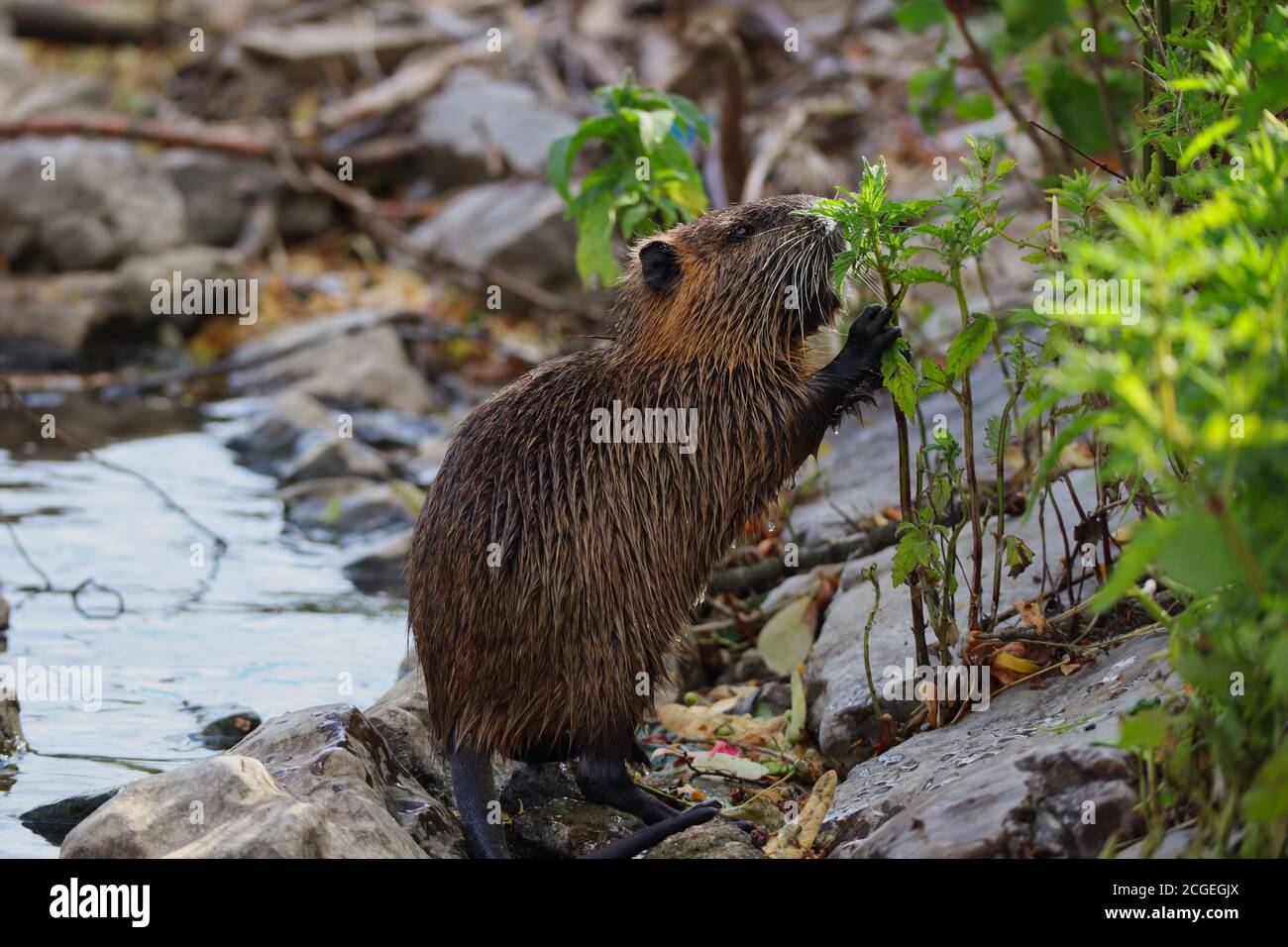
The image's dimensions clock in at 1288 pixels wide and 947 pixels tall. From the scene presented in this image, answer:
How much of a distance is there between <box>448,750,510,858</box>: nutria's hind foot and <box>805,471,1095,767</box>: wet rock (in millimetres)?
950

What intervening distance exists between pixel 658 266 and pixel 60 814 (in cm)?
212

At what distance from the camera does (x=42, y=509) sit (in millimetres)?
6949

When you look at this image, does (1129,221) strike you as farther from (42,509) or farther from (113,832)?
(42,509)

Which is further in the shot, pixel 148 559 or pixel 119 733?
pixel 148 559

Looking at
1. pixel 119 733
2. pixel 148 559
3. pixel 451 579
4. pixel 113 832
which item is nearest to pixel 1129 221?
pixel 451 579

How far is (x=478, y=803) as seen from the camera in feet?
11.9

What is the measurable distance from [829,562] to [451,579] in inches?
72.3

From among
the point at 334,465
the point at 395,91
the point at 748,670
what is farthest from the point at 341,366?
the point at 748,670


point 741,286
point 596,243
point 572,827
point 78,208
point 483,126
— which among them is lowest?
point 572,827

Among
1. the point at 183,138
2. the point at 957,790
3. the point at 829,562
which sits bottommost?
Result: the point at 957,790

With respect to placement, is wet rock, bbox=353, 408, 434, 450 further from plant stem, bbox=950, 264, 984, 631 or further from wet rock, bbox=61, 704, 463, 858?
plant stem, bbox=950, 264, 984, 631

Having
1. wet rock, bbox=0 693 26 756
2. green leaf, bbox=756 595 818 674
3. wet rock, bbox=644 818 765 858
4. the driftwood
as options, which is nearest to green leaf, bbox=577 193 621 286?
the driftwood

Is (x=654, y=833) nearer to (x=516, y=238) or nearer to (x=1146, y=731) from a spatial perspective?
(x=1146, y=731)

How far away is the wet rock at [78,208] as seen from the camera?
1018 cm
